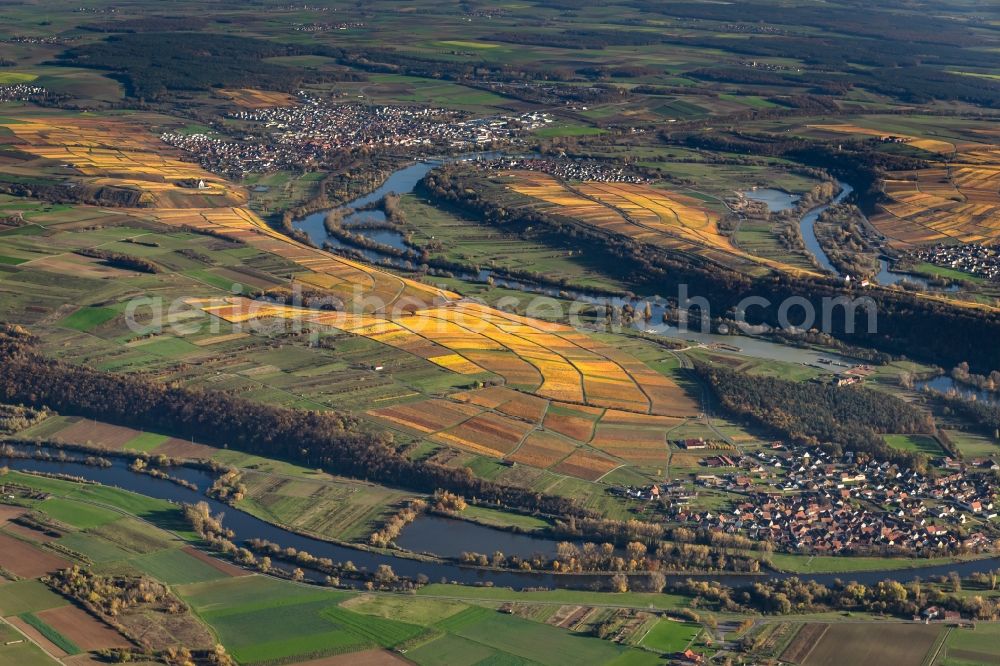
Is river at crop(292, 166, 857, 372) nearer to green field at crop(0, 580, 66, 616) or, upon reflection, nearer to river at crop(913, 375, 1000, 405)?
river at crop(913, 375, 1000, 405)

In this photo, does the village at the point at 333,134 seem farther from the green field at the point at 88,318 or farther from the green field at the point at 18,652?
the green field at the point at 18,652

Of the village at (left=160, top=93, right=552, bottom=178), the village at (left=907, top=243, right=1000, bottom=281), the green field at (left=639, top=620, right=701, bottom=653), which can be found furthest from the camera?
the village at (left=160, top=93, right=552, bottom=178)

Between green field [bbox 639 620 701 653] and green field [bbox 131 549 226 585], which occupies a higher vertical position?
green field [bbox 639 620 701 653]

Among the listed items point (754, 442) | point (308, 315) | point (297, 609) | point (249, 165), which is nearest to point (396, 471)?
point (297, 609)

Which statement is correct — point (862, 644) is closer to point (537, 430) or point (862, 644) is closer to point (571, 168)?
point (537, 430)

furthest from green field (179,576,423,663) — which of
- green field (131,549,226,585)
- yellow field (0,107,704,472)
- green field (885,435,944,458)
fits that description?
green field (885,435,944,458)

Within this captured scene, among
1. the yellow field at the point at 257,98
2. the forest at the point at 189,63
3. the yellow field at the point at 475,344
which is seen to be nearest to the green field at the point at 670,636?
the yellow field at the point at 475,344

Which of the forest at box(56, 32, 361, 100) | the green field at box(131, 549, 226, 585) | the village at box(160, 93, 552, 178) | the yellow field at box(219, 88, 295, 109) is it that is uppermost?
the forest at box(56, 32, 361, 100)
